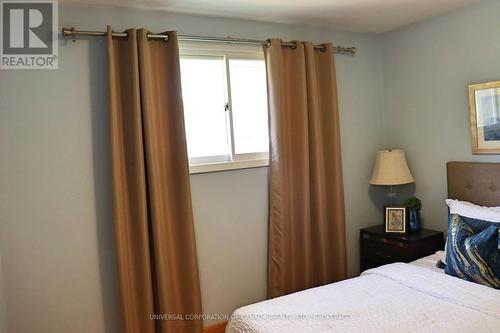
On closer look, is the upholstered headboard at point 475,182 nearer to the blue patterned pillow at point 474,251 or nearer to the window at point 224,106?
the blue patterned pillow at point 474,251

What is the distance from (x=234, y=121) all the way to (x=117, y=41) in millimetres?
979

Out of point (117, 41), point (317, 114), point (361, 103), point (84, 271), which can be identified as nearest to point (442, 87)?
point (361, 103)

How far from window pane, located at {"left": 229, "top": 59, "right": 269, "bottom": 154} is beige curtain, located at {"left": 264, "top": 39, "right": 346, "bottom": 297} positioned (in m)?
0.15

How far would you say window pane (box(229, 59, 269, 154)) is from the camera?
3.07m

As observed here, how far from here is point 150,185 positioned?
257 centimetres

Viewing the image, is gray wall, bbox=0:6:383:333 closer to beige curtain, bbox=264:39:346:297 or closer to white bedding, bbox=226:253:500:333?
beige curtain, bbox=264:39:346:297

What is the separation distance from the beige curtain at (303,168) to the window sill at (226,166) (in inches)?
4.5

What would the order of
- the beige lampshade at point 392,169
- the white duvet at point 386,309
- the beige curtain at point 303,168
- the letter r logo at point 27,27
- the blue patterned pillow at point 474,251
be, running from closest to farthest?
the white duvet at point 386,309 → the blue patterned pillow at point 474,251 → the letter r logo at point 27,27 → the beige curtain at point 303,168 → the beige lampshade at point 392,169

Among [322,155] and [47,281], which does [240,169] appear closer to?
[322,155]

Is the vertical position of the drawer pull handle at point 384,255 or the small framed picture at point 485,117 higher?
the small framed picture at point 485,117

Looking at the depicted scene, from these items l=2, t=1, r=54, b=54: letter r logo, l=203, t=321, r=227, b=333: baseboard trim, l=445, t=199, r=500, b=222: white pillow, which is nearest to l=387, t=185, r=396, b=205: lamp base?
l=445, t=199, r=500, b=222: white pillow

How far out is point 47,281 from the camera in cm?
247

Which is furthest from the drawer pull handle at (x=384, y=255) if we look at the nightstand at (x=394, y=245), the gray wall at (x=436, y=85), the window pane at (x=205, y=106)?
the window pane at (x=205, y=106)

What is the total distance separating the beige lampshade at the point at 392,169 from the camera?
3.32 metres
